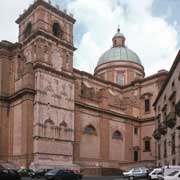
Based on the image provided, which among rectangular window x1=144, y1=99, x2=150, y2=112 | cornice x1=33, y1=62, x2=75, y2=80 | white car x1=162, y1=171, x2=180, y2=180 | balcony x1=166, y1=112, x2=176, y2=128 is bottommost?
white car x1=162, y1=171, x2=180, y2=180

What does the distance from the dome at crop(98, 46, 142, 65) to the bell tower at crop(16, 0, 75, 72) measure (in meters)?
19.2

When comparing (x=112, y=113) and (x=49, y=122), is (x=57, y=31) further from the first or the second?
(x=112, y=113)

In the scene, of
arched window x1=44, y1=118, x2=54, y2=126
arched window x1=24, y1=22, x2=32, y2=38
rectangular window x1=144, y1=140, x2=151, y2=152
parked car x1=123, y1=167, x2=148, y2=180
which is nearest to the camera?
parked car x1=123, y1=167, x2=148, y2=180

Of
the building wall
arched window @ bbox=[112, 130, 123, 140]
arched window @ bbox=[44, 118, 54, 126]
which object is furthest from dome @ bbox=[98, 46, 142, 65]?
the building wall

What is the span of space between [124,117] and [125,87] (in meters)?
9.34

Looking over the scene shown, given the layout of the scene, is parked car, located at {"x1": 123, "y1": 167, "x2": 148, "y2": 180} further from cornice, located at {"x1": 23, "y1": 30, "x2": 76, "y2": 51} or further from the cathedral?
cornice, located at {"x1": 23, "y1": 30, "x2": 76, "y2": 51}

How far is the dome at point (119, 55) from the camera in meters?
75.1

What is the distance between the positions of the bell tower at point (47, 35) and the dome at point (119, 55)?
1923cm

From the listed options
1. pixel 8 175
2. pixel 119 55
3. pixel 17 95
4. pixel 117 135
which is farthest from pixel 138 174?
pixel 119 55

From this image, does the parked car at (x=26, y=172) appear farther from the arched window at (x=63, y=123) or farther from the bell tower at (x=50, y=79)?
the arched window at (x=63, y=123)

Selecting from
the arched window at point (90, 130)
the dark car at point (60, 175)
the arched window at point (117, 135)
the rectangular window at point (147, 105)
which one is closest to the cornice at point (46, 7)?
the arched window at point (90, 130)

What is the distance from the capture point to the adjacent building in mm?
34531

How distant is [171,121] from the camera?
35406 mm

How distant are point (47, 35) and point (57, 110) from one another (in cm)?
998
